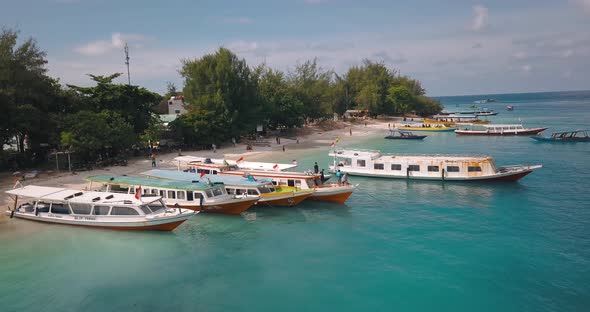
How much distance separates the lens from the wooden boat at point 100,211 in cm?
2617

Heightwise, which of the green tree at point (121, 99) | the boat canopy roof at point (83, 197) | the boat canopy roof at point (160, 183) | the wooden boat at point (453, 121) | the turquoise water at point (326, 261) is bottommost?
the turquoise water at point (326, 261)

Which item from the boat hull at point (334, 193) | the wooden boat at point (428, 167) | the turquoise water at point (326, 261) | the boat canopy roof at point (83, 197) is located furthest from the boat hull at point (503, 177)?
the boat canopy roof at point (83, 197)

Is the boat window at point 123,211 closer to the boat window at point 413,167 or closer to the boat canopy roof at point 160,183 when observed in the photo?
the boat canopy roof at point 160,183

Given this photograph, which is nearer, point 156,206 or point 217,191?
point 156,206

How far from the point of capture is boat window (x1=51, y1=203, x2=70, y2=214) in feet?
92.0

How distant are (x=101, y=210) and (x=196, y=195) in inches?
253

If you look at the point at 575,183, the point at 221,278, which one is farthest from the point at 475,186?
the point at 221,278

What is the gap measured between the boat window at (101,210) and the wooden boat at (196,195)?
110 inches

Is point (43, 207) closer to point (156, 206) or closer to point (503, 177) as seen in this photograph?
point (156, 206)

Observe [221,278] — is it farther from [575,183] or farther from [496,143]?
[496,143]

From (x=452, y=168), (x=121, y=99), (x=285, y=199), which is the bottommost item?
(x=285, y=199)

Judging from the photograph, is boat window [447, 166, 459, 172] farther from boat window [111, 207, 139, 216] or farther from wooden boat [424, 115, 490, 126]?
wooden boat [424, 115, 490, 126]

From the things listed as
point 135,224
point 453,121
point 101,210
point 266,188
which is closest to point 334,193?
point 266,188

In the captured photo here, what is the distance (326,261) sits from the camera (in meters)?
22.5
